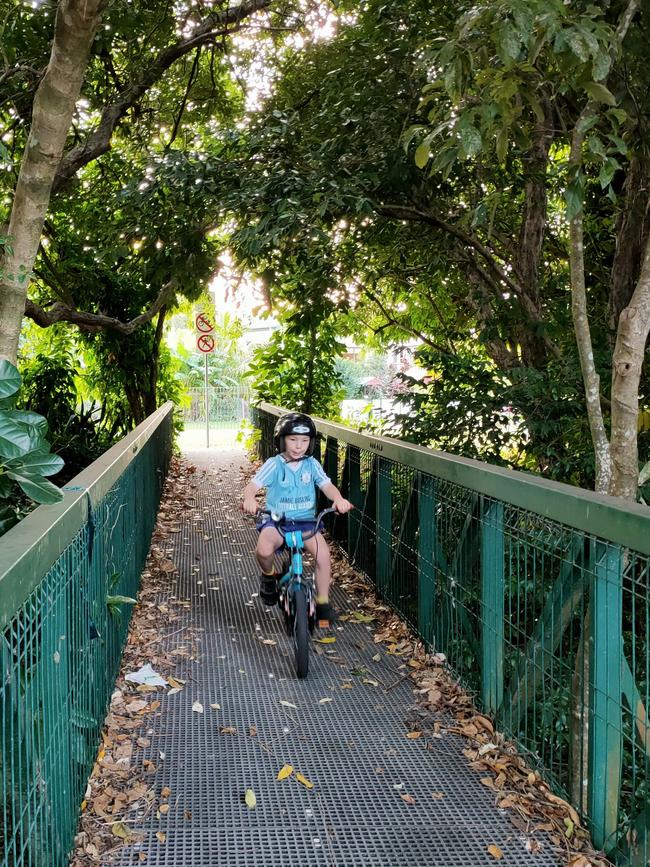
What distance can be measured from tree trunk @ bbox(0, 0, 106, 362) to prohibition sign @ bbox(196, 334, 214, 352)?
1274 cm

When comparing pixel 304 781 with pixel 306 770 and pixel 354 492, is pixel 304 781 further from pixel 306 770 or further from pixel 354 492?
pixel 354 492

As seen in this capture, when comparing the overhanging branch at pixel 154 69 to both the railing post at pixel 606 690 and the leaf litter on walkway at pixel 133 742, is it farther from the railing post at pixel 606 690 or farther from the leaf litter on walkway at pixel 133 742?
the railing post at pixel 606 690

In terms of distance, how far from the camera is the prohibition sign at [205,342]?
59.1 feet

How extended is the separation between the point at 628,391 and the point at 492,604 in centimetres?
170

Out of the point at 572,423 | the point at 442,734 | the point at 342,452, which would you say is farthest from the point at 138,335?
the point at 442,734

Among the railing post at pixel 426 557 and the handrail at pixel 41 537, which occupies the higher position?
the handrail at pixel 41 537

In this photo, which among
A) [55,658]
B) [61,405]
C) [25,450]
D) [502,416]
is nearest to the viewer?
[55,658]

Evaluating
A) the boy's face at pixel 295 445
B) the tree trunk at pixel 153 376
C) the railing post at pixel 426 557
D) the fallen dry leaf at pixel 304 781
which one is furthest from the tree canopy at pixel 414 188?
the tree trunk at pixel 153 376

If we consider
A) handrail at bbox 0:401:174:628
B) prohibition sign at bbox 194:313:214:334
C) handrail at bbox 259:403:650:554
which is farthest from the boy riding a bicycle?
prohibition sign at bbox 194:313:214:334

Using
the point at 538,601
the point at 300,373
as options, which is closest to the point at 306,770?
the point at 538,601

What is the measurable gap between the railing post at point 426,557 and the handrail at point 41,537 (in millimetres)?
1988

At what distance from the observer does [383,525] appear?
6.36 metres

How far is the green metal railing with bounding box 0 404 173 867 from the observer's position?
2.24m

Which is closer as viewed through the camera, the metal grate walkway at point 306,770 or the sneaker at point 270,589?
the metal grate walkway at point 306,770
